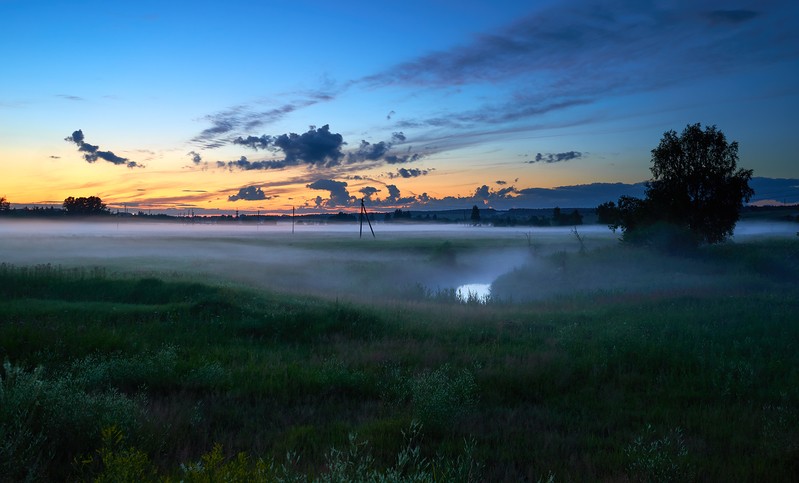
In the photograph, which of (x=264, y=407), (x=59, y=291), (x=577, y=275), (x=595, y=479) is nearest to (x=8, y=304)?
(x=59, y=291)

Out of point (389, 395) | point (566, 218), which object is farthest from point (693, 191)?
point (566, 218)

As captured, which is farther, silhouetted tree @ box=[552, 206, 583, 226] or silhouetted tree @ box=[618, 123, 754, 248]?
silhouetted tree @ box=[552, 206, 583, 226]

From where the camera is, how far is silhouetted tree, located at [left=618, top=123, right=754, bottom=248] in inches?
1693

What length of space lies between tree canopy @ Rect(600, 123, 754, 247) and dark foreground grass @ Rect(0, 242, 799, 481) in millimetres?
24783

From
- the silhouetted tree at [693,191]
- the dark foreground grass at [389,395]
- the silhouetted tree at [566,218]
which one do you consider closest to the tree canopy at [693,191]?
the silhouetted tree at [693,191]

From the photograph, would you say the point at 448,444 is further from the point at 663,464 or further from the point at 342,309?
the point at 342,309

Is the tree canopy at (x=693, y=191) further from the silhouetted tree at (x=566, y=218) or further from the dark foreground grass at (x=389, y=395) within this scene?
the silhouetted tree at (x=566, y=218)

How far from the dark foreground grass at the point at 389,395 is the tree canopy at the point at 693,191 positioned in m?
24.8

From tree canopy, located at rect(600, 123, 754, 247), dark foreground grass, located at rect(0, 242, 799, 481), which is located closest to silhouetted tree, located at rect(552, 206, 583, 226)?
tree canopy, located at rect(600, 123, 754, 247)

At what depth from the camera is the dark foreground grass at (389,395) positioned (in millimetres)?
6066

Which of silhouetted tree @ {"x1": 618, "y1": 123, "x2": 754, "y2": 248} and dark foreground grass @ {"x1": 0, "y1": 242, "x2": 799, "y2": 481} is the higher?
silhouetted tree @ {"x1": 618, "y1": 123, "x2": 754, "y2": 248}

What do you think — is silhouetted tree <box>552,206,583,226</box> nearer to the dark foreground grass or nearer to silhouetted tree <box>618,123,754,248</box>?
silhouetted tree <box>618,123,754,248</box>

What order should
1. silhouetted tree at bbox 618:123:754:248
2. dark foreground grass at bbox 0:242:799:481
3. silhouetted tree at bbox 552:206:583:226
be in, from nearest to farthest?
dark foreground grass at bbox 0:242:799:481
silhouetted tree at bbox 618:123:754:248
silhouetted tree at bbox 552:206:583:226

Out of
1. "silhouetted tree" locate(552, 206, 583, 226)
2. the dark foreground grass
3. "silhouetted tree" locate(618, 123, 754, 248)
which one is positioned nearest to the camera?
the dark foreground grass
